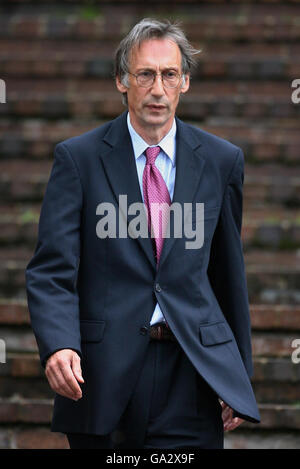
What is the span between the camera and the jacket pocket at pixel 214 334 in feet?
9.12

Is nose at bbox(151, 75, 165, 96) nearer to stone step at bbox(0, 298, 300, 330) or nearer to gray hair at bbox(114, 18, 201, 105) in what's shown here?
gray hair at bbox(114, 18, 201, 105)

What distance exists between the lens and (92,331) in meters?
2.73

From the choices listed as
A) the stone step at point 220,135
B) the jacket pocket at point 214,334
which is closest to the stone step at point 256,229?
the stone step at point 220,135

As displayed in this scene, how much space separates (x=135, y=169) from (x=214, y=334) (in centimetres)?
57

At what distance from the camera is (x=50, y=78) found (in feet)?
21.2

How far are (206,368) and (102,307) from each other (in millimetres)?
368

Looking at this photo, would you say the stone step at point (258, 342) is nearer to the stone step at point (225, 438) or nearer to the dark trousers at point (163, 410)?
the stone step at point (225, 438)

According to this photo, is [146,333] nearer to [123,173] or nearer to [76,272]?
[76,272]

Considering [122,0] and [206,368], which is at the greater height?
[122,0]

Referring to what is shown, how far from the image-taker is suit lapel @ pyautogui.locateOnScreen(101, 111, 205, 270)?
2.77m

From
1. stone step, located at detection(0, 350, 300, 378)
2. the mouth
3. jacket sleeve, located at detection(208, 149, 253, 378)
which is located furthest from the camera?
stone step, located at detection(0, 350, 300, 378)

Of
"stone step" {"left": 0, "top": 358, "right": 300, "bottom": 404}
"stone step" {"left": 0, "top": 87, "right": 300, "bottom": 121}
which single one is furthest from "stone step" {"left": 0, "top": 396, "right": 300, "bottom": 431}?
"stone step" {"left": 0, "top": 87, "right": 300, "bottom": 121}

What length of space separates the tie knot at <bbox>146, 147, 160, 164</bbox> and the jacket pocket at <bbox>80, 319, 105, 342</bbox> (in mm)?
535
